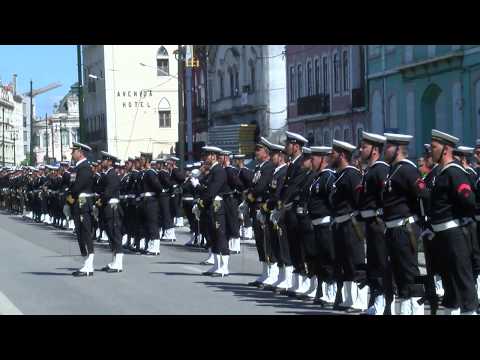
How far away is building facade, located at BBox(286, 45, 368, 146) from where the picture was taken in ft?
160

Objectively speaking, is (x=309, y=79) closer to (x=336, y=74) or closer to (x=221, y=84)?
(x=336, y=74)

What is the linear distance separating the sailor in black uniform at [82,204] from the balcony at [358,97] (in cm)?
2925

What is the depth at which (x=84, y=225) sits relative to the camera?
1980 cm

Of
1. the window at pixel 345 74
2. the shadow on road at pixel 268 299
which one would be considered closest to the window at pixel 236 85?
the window at pixel 345 74

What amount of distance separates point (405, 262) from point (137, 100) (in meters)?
83.6

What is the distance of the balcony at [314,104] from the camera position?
52.0m

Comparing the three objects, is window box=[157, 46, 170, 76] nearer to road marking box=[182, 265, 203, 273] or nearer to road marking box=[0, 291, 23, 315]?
road marking box=[182, 265, 203, 273]

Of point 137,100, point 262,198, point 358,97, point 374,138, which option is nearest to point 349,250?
point 374,138

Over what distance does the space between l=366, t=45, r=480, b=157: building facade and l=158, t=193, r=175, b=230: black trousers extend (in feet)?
29.3

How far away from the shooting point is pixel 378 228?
13.1 metres

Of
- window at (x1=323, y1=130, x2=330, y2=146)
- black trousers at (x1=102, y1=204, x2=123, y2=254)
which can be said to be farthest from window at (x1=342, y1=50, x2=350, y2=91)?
black trousers at (x1=102, y1=204, x2=123, y2=254)

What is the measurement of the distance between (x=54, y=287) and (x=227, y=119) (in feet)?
175
